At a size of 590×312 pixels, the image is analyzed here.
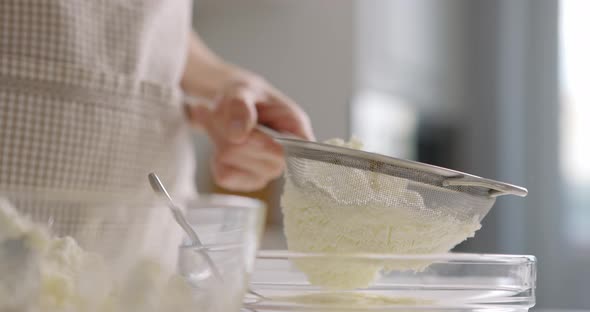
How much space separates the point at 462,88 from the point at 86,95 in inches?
98.9

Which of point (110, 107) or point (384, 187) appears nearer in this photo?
point (384, 187)

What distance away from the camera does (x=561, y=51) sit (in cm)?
265

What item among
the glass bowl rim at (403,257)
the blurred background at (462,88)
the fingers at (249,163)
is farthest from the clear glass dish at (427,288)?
the blurred background at (462,88)

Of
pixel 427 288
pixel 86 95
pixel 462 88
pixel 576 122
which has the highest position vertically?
pixel 462 88

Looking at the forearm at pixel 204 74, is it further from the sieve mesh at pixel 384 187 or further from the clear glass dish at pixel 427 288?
the clear glass dish at pixel 427 288

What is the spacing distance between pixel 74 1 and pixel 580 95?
2.35m

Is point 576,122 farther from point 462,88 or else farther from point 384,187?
point 384,187

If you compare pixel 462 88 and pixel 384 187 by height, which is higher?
pixel 462 88

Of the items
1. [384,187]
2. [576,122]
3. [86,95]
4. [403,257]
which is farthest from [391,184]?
[576,122]

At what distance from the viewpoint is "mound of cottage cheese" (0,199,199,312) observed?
23 centimetres

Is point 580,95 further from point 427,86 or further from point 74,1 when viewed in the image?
point 74,1

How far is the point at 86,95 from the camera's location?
0.66m

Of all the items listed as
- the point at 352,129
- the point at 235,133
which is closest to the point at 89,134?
the point at 235,133

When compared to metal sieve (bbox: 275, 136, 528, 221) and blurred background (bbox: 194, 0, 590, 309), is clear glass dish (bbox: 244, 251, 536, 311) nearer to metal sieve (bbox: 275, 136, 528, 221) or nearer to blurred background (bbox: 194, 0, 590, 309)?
metal sieve (bbox: 275, 136, 528, 221)
